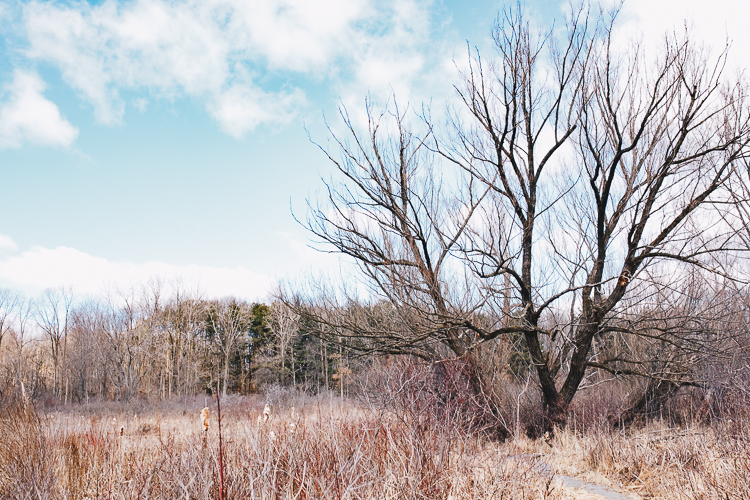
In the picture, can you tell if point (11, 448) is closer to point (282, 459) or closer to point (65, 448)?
point (65, 448)

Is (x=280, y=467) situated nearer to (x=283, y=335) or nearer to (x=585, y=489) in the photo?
(x=585, y=489)

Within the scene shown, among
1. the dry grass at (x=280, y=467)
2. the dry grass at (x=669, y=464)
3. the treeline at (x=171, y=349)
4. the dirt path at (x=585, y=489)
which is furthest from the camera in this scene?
the treeline at (x=171, y=349)

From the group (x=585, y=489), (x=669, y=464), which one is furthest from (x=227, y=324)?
(x=669, y=464)

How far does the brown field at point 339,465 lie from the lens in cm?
324

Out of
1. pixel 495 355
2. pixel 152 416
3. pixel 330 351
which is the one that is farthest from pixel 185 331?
pixel 495 355

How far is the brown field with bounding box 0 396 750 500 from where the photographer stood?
3244 millimetres

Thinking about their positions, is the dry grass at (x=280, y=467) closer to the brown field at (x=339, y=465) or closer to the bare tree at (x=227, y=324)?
the brown field at (x=339, y=465)

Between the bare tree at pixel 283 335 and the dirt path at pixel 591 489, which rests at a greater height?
the bare tree at pixel 283 335

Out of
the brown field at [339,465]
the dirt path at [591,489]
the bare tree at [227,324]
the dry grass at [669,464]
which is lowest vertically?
the dirt path at [591,489]

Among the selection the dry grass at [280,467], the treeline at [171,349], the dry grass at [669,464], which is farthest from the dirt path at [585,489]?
the treeline at [171,349]

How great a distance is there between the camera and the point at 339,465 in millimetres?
3559

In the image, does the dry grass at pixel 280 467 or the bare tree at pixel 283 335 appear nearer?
the dry grass at pixel 280 467

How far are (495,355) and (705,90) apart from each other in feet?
19.8

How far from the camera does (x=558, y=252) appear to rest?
26.9 feet
